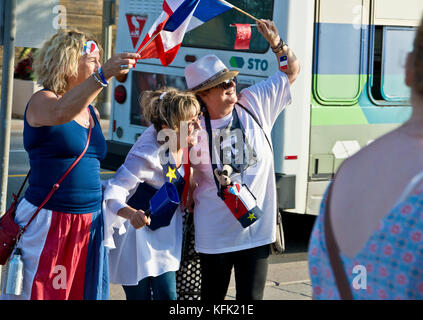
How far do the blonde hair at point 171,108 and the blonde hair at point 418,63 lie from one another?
7.16 feet

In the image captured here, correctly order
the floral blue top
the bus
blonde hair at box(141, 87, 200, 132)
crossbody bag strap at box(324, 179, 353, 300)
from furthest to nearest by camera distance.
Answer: the bus
blonde hair at box(141, 87, 200, 132)
crossbody bag strap at box(324, 179, 353, 300)
the floral blue top

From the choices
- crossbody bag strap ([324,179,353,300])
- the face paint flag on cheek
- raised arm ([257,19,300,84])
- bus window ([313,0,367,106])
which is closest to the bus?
bus window ([313,0,367,106])

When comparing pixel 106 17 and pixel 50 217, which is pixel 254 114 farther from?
pixel 106 17

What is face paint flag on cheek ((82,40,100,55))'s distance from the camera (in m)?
3.66

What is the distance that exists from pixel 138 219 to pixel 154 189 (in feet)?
0.96

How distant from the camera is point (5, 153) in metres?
4.81

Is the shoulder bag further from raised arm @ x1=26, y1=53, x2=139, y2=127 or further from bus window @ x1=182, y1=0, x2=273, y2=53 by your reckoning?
bus window @ x1=182, y1=0, x2=273, y2=53

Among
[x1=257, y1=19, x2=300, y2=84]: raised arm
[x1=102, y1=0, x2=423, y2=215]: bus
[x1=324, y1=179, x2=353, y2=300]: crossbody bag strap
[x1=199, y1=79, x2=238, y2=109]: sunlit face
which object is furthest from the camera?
[x1=102, y1=0, x2=423, y2=215]: bus

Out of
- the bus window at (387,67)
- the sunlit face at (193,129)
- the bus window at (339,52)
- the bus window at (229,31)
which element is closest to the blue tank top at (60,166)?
the sunlit face at (193,129)

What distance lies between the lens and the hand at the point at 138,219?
11.9ft

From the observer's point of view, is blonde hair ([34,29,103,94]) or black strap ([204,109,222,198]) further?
black strap ([204,109,222,198])

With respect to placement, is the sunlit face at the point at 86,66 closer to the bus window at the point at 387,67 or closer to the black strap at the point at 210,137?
the black strap at the point at 210,137
